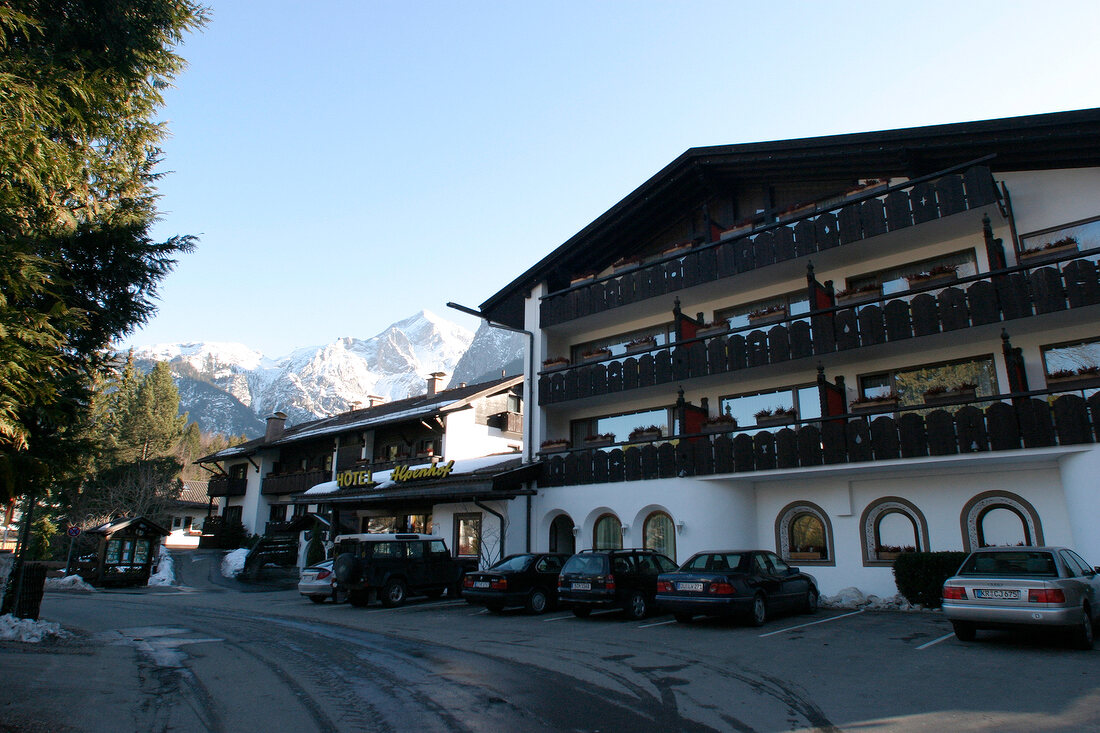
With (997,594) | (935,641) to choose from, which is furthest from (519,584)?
(997,594)

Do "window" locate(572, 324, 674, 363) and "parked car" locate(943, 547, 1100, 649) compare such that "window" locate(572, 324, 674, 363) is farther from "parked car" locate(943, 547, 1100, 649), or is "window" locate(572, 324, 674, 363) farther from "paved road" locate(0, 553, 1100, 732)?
"parked car" locate(943, 547, 1100, 649)

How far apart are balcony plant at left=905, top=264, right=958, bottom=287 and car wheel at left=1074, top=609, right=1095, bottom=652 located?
920 centimetres

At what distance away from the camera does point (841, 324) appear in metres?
18.6

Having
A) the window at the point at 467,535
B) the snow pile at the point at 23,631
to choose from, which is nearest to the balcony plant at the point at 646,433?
the window at the point at 467,535

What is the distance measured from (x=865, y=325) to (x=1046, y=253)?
4.11 meters

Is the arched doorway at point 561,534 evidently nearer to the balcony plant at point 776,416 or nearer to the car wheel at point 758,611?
the balcony plant at point 776,416

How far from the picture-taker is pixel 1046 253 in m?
16.3

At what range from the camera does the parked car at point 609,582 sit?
15484mm

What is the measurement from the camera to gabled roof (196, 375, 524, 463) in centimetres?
3416

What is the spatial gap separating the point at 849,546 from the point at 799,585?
3.74m

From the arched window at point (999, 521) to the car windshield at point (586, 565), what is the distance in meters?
8.79

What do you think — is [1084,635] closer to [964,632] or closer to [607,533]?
[964,632]

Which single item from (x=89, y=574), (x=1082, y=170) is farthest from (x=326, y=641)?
(x=89, y=574)

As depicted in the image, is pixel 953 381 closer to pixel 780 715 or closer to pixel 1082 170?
pixel 1082 170
